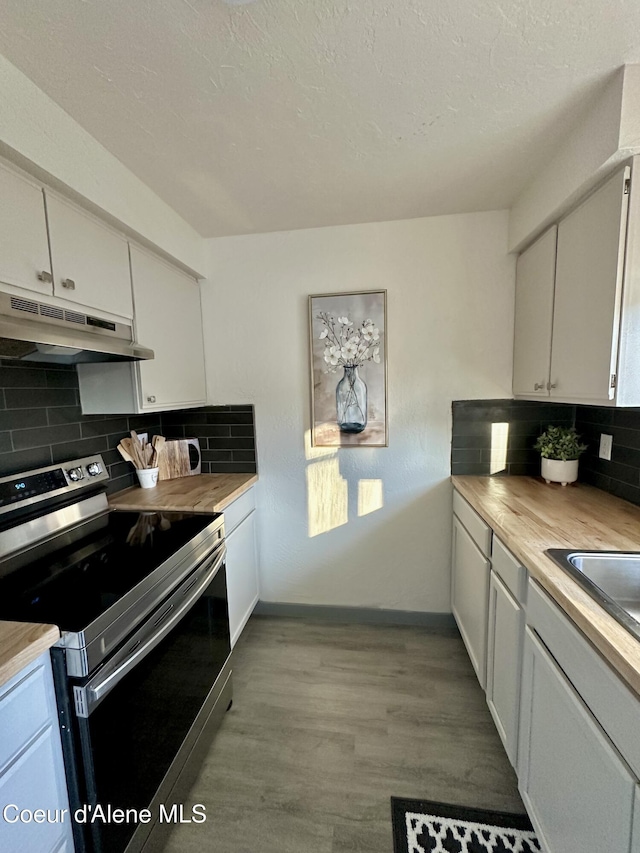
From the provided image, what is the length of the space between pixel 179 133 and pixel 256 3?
562mm

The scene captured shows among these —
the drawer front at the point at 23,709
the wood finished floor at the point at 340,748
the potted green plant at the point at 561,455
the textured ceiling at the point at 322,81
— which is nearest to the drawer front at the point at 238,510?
the wood finished floor at the point at 340,748

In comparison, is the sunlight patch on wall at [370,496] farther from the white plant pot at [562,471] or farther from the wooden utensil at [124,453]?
the wooden utensil at [124,453]

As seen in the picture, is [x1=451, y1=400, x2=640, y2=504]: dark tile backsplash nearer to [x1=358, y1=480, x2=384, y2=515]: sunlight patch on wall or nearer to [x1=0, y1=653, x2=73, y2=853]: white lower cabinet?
[x1=358, y1=480, x2=384, y2=515]: sunlight patch on wall

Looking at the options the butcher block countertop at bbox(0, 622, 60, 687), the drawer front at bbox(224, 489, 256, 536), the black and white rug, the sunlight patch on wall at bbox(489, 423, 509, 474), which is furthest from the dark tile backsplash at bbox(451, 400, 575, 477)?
the butcher block countertop at bbox(0, 622, 60, 687)


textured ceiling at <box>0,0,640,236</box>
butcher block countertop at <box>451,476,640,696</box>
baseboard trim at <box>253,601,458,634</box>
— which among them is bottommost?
baseboard trim at <box>253,601,458,634</box>

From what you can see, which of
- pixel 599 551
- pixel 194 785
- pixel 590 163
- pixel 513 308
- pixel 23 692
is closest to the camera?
pixel 23 692

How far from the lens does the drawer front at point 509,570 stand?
118 centimetres

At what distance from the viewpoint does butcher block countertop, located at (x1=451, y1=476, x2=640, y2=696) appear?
756mm

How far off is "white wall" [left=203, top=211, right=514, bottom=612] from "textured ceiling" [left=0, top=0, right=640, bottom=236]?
0.42 metres

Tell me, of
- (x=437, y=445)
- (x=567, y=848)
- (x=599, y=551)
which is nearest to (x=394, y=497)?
(x=437, y=445)

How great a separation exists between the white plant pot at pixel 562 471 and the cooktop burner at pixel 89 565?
5.66ft

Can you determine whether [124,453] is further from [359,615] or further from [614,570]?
[614,570]

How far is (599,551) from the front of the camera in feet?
3.65

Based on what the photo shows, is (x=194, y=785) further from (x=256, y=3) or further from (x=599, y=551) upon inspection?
(x=256, y=3)
